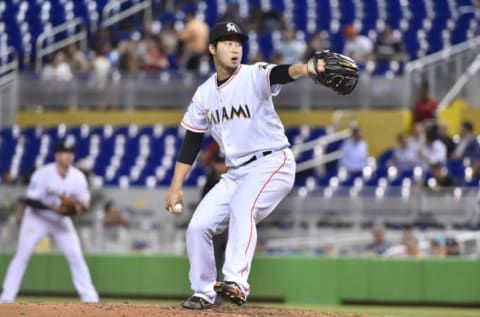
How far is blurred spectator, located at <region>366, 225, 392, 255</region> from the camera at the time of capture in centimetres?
1622

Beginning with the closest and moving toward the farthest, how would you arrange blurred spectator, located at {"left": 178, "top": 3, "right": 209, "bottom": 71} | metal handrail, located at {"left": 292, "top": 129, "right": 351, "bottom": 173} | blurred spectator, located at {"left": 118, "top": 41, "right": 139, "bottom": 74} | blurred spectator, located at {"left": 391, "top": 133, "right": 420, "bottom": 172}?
blurred spectator, located at {"left": 391, "top": 133, "right": 420, "bottom": 172} < metal handrail, located at {"left": 292, "top": 129, "right": 351, "bottom": 173} < blurred spectator, located at {"left": 178, "top": 3, "right": 209, "bottom": 71} < blurred spectator, located at {"left": 118, "top": 41, "right": 139, "bottom": 74}

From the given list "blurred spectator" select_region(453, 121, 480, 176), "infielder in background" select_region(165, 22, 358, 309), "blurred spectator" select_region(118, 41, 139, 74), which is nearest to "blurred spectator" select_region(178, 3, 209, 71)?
"blurred spectator" select_region(118, 41, 139, 74)

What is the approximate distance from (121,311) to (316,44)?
40.7 feet

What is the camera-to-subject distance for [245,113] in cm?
880

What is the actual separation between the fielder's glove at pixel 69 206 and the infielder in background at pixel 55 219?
0.04 meters

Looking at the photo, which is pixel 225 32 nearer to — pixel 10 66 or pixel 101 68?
pixel 101 68

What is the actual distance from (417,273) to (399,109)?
389cm

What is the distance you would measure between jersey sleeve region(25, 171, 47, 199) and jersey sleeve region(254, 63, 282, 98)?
597cm

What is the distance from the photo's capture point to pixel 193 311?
28.2ft

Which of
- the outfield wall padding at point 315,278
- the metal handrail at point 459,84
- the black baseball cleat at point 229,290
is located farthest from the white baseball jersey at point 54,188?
the metal handrail at point 459,84

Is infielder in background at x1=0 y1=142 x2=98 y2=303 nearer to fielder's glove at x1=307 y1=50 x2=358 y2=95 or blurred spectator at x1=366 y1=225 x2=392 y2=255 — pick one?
blurred spectator at x1=366 y1=225 x2=392 y2=255

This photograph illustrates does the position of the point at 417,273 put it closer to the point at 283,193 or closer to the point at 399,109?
the point at 399,109

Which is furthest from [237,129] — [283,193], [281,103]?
[281,103]

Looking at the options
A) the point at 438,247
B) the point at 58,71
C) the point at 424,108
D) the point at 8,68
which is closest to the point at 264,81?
the point at 438,247
